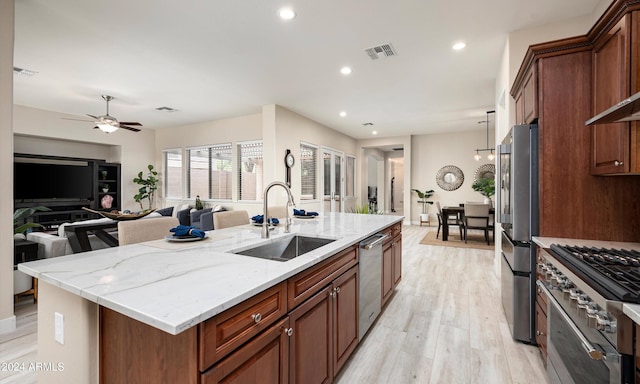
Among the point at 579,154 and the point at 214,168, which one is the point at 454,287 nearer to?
the point at 579,154

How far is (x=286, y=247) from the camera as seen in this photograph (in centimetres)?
216

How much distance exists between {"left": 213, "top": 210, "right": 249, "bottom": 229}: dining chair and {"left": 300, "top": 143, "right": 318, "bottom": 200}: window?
11.9 ft

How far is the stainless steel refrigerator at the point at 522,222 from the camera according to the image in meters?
2.03

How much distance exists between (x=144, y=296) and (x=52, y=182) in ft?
24.3

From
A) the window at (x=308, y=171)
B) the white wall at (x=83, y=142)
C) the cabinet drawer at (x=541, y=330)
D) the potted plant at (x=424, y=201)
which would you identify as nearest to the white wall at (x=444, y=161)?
the potted plant at (x=424, y=201)

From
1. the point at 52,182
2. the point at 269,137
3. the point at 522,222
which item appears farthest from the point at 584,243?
the point at 52,182

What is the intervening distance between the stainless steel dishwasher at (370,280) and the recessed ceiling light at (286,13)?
2.21 metres

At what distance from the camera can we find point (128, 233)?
6.42 ft

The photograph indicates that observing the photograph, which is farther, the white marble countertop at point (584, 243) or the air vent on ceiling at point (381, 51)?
the air vent on ceiling at point (381, 51)

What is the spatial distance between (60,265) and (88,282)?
394mm

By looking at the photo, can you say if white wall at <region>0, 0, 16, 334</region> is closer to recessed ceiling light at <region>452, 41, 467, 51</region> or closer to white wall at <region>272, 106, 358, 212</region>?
white wall at <region>272, 106, 358, 212</region>

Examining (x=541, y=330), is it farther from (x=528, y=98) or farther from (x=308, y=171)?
(x=308, y=171)

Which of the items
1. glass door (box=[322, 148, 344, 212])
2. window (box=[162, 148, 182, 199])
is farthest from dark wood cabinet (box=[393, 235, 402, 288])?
window (box=[162, 148, 182, 199])

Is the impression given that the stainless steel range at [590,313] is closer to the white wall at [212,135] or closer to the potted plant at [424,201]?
the white wall at [212,135]
